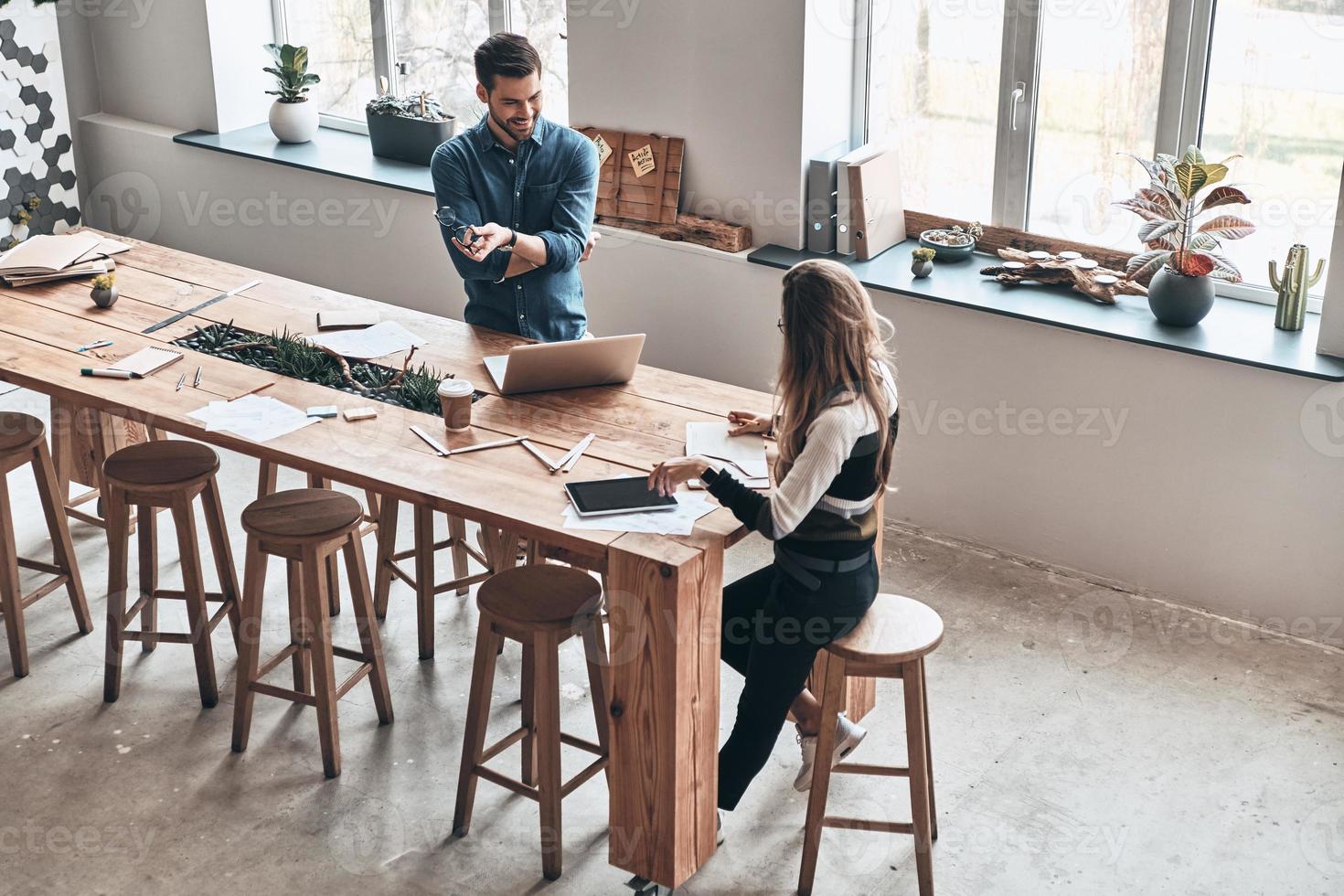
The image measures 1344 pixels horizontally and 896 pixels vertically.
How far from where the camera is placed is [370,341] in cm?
400

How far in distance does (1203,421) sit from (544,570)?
6.88 feet

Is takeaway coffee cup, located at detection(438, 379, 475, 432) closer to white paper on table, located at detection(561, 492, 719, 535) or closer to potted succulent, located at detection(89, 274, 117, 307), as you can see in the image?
white paper on table, located at detection(561, 492, 719, 535)

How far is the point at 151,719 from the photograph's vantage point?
12.5 ft

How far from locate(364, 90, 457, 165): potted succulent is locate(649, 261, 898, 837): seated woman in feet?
10.6

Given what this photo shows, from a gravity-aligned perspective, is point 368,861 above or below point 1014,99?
below

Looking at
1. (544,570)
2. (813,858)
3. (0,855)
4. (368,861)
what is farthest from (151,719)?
(813,858)

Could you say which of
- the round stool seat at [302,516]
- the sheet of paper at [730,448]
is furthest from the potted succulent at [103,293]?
the sheet of paper at [730,448]

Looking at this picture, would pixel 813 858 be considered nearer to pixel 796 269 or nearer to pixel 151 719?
pixel 796 269

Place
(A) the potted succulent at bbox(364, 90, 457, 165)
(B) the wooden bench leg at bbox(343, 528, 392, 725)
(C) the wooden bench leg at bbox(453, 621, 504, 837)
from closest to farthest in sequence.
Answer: (C) the wooden bench leg at bbox(453, 621, 504, 837) → (B) the wooden bench leg at bbox(343, 528, 392, 725) → (A) the potted succulent at bbox(364, 90, 457, 165)

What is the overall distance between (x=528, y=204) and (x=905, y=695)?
6.41 ft

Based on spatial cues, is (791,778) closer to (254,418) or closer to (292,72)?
(254,418)

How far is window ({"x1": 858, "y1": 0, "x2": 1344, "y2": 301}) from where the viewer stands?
13.6 feet

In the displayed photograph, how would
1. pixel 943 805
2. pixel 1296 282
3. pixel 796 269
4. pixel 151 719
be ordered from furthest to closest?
1. pixel 1296 282
2. pixel 151 719
3. pixel 943 805
4. pixel 796 269

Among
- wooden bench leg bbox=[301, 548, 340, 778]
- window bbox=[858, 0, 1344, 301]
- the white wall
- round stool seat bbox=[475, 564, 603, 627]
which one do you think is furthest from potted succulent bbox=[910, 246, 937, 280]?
wooden bench leg bbox=[301, 548, 340, 778]
